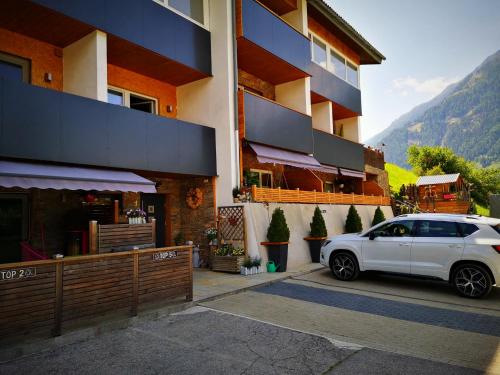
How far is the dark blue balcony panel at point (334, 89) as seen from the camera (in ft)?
59.9

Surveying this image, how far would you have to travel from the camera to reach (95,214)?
10133 mm

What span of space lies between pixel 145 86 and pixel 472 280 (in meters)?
11.0

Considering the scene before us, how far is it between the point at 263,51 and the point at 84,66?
6800 millimetres

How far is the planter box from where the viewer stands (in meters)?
11.4

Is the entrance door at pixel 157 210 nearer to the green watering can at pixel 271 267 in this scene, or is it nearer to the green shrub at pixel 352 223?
the green watering can at pixel 271 267

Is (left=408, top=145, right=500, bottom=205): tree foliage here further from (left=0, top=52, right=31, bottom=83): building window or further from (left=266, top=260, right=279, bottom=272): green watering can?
(left=0, top=52, right=31, bottom=83): building window

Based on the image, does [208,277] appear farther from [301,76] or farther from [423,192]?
[423,192]

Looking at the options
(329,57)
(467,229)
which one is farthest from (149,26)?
(329,57)

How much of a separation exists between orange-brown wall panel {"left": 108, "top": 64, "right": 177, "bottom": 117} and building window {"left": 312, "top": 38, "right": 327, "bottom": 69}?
27.2 feet

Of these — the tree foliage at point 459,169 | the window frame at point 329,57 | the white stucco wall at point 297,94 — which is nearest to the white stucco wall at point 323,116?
the window frame at point 329,57

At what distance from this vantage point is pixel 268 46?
14297mm

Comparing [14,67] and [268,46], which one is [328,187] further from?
[14,67]

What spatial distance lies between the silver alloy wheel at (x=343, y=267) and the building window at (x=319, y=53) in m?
11.6

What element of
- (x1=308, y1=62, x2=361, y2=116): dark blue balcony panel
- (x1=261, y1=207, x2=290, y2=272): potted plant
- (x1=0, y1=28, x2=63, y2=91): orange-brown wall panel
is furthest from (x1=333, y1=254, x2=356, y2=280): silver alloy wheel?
(x1=308, y1=62, x2=361, y2=116): dark blue balcony panel
